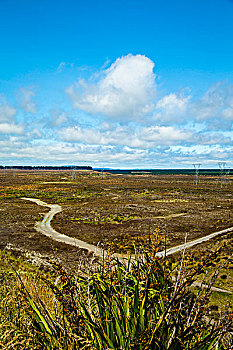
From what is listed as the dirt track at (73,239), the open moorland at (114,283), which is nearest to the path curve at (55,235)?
the dirt track at (73,239)

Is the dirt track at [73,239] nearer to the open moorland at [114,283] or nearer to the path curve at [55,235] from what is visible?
the path curve at [55,235]

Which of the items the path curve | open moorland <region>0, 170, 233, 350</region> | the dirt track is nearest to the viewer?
open moorland <region>0, 170, 233, 350</region>

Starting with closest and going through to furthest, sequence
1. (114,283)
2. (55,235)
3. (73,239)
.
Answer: (114,283) → (73,239) → (55,235)

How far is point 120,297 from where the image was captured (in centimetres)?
278

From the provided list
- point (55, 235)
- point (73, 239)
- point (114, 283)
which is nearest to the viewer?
point (114, 283)

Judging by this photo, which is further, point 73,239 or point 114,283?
point 73,239

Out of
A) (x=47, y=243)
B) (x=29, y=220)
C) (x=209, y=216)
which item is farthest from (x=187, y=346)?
(x=209, y=216)

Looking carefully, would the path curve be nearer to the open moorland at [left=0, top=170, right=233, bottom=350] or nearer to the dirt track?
the dirt track

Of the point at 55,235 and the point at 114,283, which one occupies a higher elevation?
the point at 114,283

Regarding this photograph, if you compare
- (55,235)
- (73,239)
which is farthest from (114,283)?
(55,235)

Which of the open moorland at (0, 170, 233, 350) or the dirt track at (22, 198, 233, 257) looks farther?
the dirt track at (22, 198, 233, 257)

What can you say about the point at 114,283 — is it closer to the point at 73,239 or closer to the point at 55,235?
the point at 73,239

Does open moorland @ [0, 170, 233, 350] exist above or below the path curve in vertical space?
above

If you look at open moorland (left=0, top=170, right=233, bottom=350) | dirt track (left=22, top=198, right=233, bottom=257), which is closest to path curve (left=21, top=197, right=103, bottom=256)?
dirt track (left=22, top=198, right=233, bottom=257)
